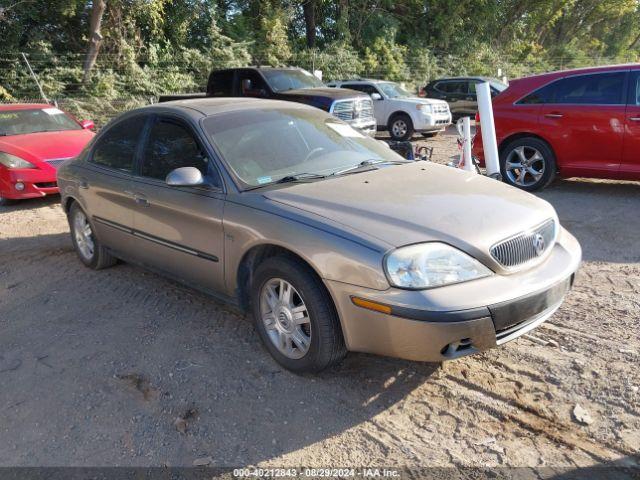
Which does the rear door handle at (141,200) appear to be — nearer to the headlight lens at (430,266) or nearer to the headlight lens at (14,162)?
the headlight lens at (430,266)

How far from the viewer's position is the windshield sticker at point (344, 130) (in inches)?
173

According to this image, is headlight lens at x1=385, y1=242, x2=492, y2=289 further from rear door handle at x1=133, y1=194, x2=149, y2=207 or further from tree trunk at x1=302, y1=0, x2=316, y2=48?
tree trunk at x1=302, y1=0, x2=316, y2=48

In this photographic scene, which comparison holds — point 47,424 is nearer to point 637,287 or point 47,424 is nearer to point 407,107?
point 637,287

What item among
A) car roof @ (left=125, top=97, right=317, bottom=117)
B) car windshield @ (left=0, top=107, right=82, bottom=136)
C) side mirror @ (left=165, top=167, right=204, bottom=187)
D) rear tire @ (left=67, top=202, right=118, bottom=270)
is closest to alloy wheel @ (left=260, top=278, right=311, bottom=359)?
side mirror @ (left=165, top=167, right=204, bottom=187)

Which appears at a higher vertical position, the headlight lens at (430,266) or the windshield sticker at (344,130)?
the windshield sticker at (344,130)

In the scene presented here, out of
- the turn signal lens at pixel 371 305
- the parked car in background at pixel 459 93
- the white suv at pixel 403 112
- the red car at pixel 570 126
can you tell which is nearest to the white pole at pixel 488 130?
the red car at pixel 570 126

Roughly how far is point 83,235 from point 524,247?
4140 millimetres

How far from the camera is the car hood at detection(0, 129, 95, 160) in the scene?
7875mm

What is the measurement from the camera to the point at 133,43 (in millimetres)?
17250

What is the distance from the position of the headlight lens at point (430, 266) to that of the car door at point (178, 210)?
4.30 feet

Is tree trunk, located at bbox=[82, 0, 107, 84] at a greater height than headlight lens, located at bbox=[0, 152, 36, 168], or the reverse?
tree trunk, located at bbox=[82, 0, 107, 84]

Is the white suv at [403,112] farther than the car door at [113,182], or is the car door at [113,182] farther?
the white suv at [403,112]

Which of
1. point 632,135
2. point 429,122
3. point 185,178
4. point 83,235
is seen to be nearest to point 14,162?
point 83,235

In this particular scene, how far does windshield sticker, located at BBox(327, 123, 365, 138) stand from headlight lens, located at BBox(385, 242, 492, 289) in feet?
6.08
